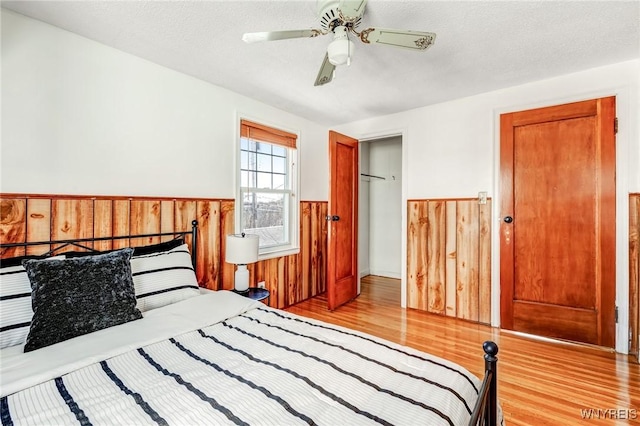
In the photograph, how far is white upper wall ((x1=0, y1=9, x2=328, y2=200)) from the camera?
1.67 metres

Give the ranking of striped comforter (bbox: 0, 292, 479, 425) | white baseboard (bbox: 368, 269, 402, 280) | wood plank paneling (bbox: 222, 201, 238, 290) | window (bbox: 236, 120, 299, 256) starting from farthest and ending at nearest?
white baseboard (bbox: 368, 269, 402, 280)
window (bbox: 236, 120, 299, 256)
wood plank paneling (bbox: 222, 201, 238, 290)
striped comforter (bbox: 0, 292, 479, 425)

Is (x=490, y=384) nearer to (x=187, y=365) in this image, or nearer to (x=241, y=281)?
(x=187, y=365)

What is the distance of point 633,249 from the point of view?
230 centimetres

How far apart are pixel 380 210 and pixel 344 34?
149 inches

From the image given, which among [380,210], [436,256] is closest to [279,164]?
[436,256]

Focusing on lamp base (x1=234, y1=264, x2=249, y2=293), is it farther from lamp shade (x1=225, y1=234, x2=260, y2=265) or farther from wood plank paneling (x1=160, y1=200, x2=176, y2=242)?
wood plank paneling (x1=160, y1=200, x2=176, y2=242)

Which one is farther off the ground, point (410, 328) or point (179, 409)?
point (179, 409)

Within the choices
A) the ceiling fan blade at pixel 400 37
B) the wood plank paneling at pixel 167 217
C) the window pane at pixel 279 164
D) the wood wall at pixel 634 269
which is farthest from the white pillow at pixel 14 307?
the wood wall at pixel 634 269

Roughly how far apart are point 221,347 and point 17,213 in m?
1.50

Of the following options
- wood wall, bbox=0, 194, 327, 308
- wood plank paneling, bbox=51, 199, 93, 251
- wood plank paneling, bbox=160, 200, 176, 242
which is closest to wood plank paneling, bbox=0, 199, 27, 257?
wood wall, bbox=0, 194, 327, 308

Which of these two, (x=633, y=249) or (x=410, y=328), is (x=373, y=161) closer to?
(x=410, y=328)

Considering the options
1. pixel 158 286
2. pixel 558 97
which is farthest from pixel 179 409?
pixel 558 97

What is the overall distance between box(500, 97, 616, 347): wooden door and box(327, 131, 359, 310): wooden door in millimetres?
1643

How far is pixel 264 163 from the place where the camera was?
10.7 feet
